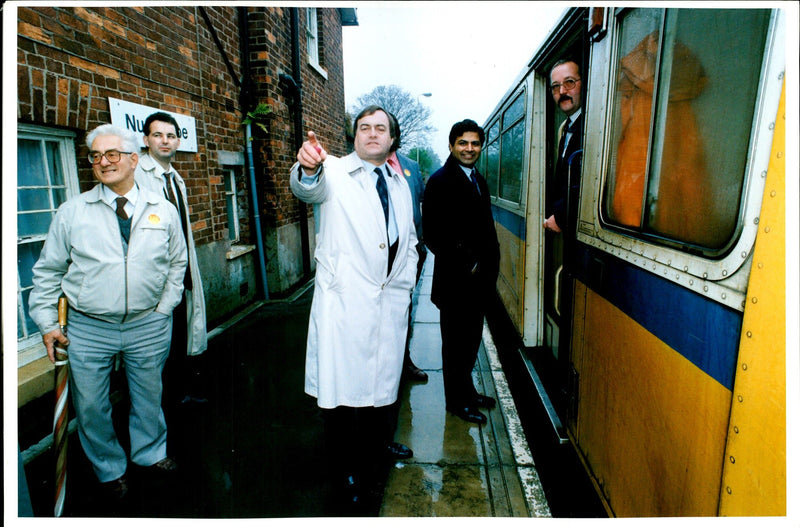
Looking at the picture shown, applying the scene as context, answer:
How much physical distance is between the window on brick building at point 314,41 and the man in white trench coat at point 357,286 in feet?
23.5

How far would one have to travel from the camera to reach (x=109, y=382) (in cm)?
242

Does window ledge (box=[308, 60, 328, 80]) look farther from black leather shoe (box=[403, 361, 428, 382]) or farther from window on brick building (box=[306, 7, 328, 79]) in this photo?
black leather shoe (box=[403, 361, 428, 382])

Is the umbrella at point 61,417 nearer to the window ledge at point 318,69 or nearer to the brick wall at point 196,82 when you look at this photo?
the brick wall at point 196,82

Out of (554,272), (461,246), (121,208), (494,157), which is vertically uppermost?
(494,157)

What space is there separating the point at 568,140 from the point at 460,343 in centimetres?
163

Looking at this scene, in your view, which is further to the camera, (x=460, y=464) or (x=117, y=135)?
(x=460, y=464)

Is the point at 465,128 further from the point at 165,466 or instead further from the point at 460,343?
the point at 165,466

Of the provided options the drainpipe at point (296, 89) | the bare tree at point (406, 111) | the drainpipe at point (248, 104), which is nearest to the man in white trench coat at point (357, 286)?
the drainpipe at point (248, 104)

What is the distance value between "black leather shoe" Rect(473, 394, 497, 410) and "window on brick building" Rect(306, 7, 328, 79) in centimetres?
732

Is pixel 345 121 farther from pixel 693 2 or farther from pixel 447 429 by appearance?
pixel 693 2

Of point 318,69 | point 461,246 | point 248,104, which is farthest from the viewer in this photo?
point 318,69

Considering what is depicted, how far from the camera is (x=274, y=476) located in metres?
2.67

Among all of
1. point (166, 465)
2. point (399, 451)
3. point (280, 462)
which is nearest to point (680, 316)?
point (399, 451)

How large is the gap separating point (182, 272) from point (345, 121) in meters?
9.81
